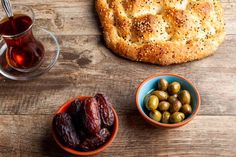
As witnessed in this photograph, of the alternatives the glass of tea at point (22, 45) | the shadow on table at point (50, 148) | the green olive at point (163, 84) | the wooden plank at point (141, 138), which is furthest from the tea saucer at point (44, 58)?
the green olive at point (163, 84)

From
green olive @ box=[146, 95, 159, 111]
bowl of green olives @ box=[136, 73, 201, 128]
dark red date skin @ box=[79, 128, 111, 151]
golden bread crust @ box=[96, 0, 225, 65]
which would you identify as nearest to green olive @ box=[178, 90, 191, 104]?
bowl of green olives @ box=[136, 73, 201, 128]

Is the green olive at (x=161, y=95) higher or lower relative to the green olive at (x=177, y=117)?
higher

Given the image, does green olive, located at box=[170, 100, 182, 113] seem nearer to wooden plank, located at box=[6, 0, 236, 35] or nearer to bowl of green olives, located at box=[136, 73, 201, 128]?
bowl of green olives, located at box=[136, 73, 201, 128]

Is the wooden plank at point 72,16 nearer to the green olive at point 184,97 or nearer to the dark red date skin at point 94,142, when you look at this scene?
the green olive at point 184,97

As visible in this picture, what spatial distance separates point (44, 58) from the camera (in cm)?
185

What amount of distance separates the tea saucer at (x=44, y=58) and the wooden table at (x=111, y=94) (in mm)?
30

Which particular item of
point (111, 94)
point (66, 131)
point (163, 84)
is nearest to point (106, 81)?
point (111, 94)

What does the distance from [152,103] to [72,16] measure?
0.76 m

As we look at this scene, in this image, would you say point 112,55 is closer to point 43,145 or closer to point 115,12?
point 115,12

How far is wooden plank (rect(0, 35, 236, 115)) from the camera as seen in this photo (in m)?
1.66

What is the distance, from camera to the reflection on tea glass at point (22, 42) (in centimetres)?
169

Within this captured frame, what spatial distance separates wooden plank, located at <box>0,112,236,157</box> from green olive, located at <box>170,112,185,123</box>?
0.31 ft

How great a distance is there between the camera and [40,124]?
160 centimetres

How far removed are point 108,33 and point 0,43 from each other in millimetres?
563
